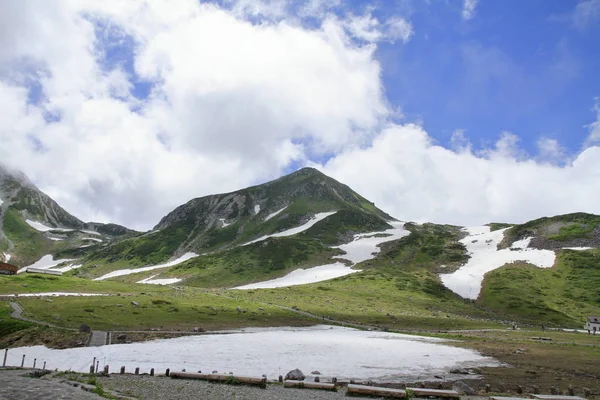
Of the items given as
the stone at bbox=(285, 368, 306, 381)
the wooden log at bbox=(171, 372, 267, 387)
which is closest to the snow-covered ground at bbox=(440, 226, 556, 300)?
the stone at bbox=(285, 368, 306, 381)

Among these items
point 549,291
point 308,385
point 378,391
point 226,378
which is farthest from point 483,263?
point 226,378

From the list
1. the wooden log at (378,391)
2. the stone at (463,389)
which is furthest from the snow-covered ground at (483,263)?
the wooden log at (378,391)

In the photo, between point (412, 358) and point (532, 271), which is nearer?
point (412, 358)

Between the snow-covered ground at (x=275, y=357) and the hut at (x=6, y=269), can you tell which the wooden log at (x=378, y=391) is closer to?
the snow-covered ground at (x=275, y=357)

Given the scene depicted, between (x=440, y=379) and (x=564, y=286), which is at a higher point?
(x=564, y=286)

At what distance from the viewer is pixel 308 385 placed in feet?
106

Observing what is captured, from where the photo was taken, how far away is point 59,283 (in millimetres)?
123250

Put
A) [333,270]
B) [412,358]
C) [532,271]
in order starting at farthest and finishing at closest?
[333,270]
[532,271]
[412,358]

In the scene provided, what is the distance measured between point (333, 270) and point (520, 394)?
157 metres

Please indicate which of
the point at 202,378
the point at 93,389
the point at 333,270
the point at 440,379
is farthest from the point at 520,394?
the point at 333,270

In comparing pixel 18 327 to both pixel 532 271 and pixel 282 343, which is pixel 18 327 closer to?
pixel 282 343

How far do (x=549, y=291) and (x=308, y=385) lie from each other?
440 feet

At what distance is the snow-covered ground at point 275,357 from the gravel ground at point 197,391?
5.96 m

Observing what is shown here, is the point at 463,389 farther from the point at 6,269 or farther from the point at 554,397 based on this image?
the point at 6,269
